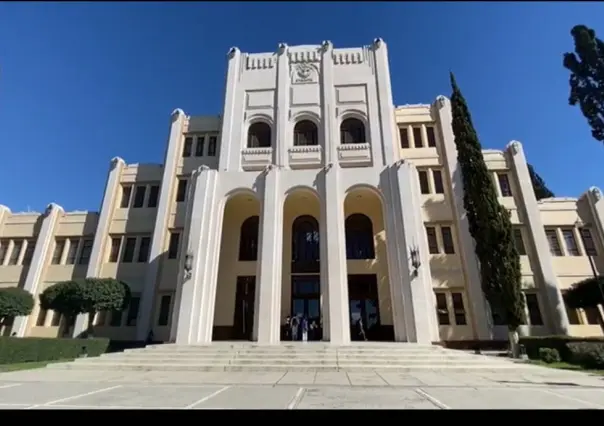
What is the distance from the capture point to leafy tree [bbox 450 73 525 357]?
14.7 m

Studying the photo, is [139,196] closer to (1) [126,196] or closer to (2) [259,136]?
(1) [126,196]

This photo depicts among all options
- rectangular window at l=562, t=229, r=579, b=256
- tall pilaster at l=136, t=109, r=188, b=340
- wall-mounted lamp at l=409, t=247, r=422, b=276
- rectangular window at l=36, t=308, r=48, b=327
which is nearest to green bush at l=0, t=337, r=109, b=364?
tall pilaster at l=136, t=109, r=188, b=340

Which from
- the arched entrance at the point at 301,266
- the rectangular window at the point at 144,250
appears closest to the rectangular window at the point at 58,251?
the rectangular window at the point at 144,250

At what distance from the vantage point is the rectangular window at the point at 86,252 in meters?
21.6

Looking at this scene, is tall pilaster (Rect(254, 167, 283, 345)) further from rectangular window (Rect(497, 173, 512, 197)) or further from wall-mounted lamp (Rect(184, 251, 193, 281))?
rectangular window (Rect(497, 173, 512, 197))

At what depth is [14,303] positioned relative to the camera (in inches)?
653

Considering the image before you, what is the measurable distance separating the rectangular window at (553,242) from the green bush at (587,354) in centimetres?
854

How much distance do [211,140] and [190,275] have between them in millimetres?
11510

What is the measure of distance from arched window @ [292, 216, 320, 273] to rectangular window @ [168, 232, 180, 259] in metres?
7.38

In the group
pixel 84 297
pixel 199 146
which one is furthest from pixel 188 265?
pixel 199 146

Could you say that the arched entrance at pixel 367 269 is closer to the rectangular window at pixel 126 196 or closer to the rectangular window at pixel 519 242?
the rectangular window at pixel 519 242

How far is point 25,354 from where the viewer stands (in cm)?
1229

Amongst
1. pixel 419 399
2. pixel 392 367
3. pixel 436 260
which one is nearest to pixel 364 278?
pixel 436 260
